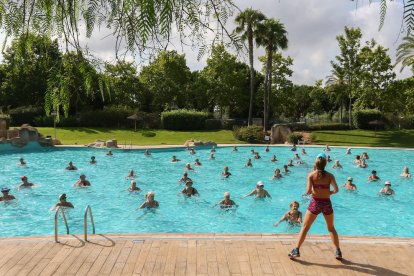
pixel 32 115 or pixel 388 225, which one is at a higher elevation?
pixel 32 115

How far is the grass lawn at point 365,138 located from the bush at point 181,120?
13.5 m

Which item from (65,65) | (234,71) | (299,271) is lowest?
(299,271)

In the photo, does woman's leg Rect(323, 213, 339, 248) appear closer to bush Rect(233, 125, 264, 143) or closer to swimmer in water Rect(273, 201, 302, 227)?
swimmer in water Rect(273, 201, 302, 227)

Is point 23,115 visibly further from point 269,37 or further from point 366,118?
point 366,118

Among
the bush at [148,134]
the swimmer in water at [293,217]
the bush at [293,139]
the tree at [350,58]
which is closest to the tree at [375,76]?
the tree at [350,58]

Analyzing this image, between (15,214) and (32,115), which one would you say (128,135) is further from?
(15,214)

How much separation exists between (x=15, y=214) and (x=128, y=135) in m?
28.3

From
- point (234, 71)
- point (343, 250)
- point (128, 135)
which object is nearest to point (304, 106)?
point (234, 71)

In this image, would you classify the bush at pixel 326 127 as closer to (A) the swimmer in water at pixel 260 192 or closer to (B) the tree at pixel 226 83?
(B) the tree at pixel 226 83

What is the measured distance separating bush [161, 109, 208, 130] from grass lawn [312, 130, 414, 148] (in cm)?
1347

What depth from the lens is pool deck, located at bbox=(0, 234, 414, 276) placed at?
21.0ft

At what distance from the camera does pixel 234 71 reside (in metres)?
51.8

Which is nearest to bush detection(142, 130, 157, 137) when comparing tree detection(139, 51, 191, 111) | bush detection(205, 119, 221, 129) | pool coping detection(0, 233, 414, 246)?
bush detection(205, 119, 221, 129)

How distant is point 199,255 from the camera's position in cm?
695
